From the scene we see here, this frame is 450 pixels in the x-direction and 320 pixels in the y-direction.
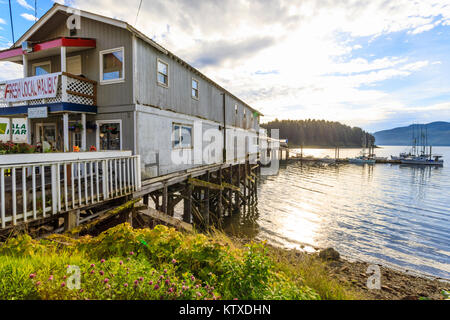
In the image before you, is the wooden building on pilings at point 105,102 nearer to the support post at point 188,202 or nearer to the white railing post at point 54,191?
the support post at point 188,202

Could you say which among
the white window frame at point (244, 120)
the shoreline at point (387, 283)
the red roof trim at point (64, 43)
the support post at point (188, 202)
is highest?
the red roof trim at point (64, 43)

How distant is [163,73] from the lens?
11.8 metres

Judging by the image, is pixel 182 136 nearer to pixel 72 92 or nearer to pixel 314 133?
pixel 72 92

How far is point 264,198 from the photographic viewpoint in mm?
24969

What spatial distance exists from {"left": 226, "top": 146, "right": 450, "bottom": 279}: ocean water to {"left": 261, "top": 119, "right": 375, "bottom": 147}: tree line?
114 m

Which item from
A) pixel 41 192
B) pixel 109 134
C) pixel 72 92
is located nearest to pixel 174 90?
pixel 109 134

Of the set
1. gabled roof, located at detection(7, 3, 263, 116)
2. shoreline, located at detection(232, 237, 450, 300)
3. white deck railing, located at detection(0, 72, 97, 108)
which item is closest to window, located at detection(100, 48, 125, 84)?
white deck railing, located at detection(0, 72, 97, 108)

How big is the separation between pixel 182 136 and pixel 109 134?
13.4 feet

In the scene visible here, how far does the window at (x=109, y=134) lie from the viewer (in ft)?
33.3

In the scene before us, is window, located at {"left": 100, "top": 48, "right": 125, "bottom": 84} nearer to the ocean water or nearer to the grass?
the grass

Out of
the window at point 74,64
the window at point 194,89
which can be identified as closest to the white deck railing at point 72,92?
the window at point 74,64

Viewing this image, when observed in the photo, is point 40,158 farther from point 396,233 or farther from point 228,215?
point 396,233

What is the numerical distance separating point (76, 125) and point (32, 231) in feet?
21.5

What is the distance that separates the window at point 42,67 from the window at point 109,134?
496 cm
